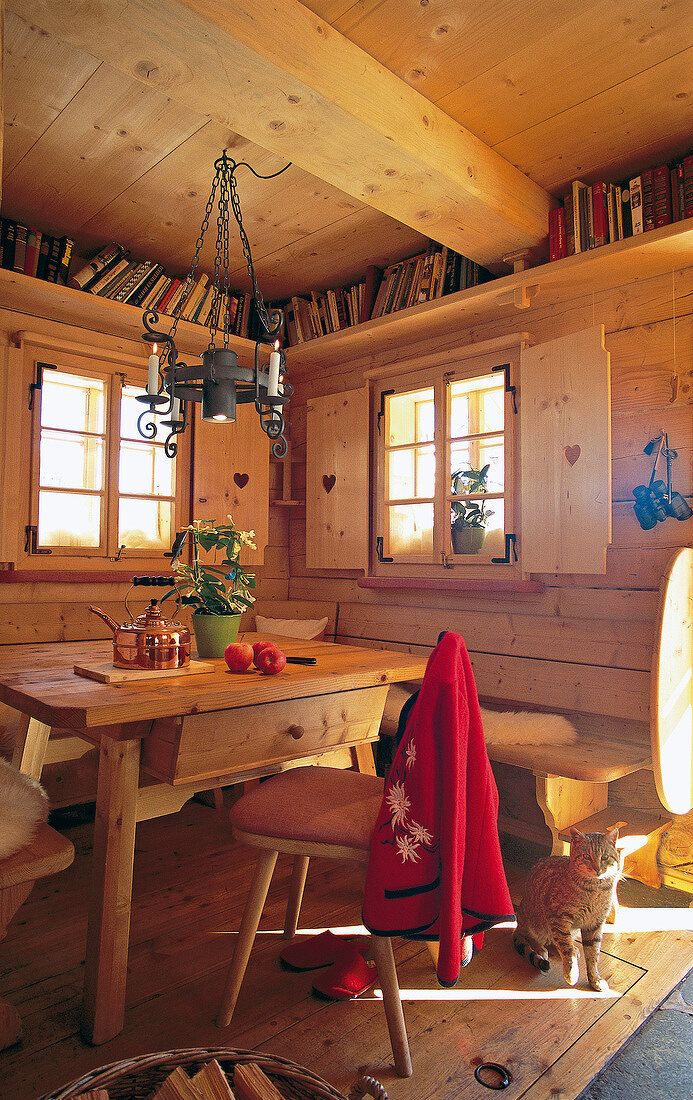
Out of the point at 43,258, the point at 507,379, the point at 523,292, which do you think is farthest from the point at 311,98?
the point at 43,258

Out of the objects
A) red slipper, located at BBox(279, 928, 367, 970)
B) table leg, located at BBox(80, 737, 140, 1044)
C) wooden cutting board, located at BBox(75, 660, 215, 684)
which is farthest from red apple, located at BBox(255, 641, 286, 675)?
red slipper, located at BBox(279, 928, 367, 970)

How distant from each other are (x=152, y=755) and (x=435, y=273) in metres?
2.53

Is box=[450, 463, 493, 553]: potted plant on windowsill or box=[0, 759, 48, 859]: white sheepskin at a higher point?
box=[450, 463, 493, 553]: potted plant on windowsill

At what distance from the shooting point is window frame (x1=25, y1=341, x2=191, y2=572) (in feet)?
10.5

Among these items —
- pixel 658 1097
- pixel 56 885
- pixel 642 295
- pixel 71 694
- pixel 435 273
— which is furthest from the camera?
pixel 435 273

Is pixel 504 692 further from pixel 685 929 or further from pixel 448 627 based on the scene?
pixel 685 929

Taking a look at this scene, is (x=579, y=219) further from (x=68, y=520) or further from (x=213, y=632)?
(x=68, y=520)

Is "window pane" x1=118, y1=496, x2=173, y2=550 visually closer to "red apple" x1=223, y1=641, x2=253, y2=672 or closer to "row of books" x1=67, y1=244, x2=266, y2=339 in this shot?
"row of books" x1=67, y1=244, x2=266, y2=339

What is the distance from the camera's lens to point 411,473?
3629 millimetres

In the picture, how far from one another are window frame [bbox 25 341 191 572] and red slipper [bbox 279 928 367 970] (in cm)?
208

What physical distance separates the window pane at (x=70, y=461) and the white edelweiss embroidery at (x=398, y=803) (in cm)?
250

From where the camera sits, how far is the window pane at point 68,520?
328cm

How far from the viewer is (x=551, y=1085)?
59.1 inches

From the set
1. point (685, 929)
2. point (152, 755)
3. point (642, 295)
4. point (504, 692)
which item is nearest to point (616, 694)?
point (504, 692)
